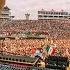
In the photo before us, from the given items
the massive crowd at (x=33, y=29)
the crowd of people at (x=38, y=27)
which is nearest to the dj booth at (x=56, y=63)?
the massive crowd at (x=33, y=29)

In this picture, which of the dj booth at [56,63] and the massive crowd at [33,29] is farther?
the massive crowd at [33,29]

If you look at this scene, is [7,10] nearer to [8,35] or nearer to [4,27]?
[4,27]

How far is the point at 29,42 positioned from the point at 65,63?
157ft

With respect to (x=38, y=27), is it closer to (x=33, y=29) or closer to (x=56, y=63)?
→ (x=33, y=29)

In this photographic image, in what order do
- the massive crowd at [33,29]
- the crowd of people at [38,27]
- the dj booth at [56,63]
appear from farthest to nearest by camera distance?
the crowd of people at [38,27] → the massive crowd at [33,29] → the dj booth at [56,63]

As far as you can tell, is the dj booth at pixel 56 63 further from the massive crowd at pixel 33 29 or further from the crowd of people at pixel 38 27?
the crowd of people at pixel 38 27

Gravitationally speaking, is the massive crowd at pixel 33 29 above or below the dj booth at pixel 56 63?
below

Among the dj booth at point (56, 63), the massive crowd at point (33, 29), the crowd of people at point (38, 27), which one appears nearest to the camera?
the dj booth at point (56, 63)

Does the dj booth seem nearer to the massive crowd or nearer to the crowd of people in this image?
the massive crowd

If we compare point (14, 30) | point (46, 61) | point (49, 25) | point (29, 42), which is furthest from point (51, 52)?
point (49, 25)

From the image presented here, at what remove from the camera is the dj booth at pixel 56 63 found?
1709 inches

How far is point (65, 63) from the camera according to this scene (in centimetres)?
4409

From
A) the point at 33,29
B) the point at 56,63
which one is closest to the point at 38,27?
the point at 33,29

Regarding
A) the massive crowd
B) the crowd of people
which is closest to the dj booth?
the massive crowd
